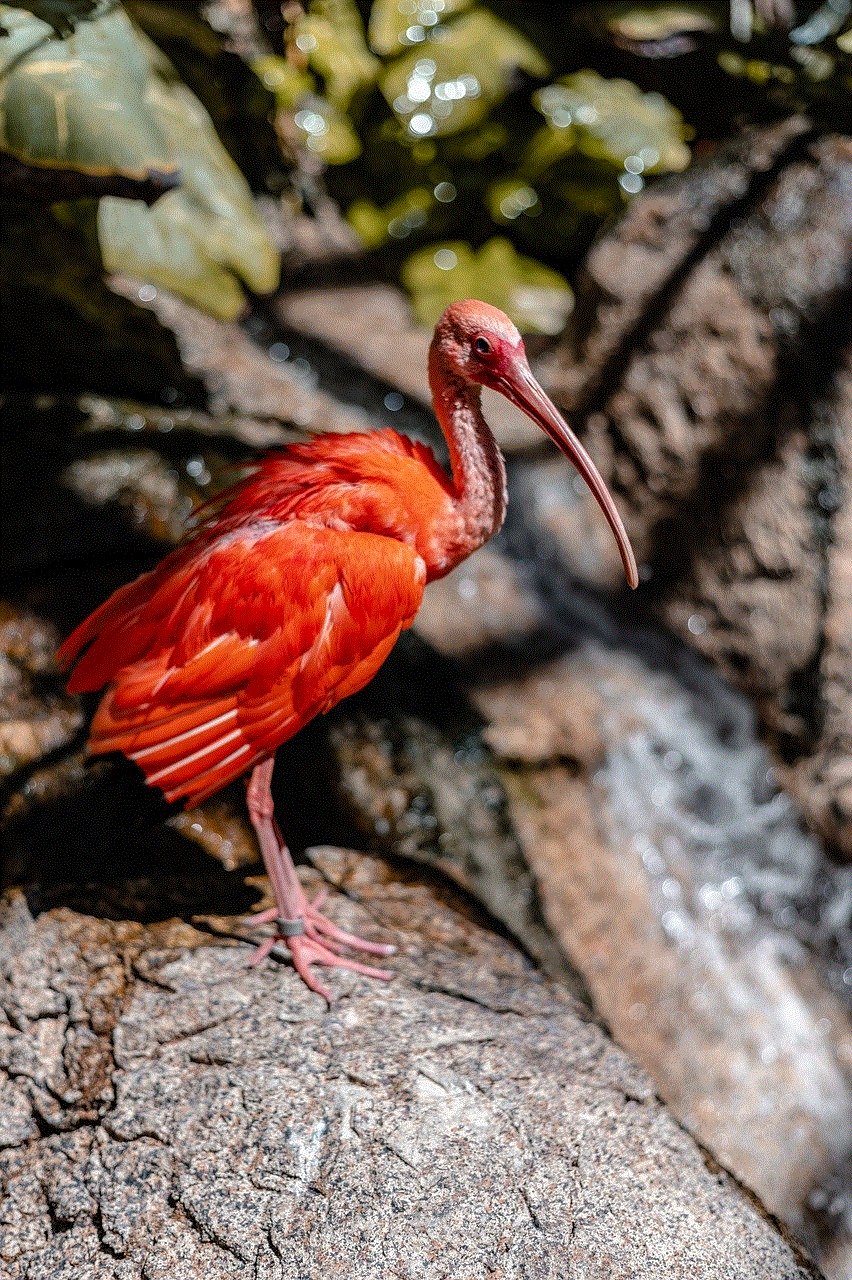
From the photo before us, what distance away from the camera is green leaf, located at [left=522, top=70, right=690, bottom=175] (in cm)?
547

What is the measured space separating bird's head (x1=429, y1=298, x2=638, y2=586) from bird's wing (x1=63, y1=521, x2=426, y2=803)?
1.58 ft

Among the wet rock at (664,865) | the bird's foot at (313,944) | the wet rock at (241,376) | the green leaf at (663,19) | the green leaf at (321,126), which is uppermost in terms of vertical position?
the green leaf at (663,19)

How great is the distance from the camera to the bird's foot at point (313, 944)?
8.58 feet

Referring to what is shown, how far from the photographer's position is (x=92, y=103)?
3076mm

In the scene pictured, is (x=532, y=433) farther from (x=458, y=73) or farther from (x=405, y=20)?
(x=405, y=20)

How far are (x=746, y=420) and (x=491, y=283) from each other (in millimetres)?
2006

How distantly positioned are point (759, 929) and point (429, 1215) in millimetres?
2340

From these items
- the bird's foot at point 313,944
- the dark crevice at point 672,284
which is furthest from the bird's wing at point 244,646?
the dark crevice at point 672,284

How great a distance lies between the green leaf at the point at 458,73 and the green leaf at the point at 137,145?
3.76 feet

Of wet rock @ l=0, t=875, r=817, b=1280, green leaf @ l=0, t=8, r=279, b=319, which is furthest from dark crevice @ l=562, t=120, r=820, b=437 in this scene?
wet rock @ l=0, t=875, r=817, b=1280

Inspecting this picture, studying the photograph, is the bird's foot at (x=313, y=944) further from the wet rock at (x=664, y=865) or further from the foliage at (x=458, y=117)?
the foliage at (x=458, y=117)

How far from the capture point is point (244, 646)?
2.48 meters

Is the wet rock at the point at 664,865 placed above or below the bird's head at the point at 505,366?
below

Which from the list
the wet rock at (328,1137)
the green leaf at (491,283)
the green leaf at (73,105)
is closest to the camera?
the wet rock at (328,1137)
